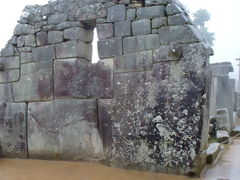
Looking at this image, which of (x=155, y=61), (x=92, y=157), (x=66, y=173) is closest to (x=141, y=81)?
(x=155, y=61)

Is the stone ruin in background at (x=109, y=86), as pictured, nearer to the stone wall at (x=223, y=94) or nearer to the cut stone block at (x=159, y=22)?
the cut stone block at (x=159, y=22)

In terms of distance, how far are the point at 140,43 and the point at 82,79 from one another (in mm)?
1169

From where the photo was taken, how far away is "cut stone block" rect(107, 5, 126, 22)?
4.48 m

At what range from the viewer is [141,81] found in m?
4.32

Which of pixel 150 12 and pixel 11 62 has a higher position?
pixel 150 12

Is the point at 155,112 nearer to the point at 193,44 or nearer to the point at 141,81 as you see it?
the point at 141,81

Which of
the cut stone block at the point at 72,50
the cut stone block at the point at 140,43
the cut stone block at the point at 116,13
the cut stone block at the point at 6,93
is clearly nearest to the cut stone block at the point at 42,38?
the cut stone block at the point at 72,50

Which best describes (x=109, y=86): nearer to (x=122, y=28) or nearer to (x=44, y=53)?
(x=122, y=28)

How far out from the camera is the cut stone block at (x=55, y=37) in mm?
5016

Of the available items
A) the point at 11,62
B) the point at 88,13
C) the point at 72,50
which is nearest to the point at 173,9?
the point at 88,13

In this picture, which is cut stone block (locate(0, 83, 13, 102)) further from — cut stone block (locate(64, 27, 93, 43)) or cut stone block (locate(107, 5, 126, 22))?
cut stone block (locate(107, 5, 126, 22))

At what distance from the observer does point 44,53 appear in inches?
203

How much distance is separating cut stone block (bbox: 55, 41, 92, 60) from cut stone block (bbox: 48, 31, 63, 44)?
9 centimetres

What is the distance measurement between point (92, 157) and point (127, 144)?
28.7 inches
